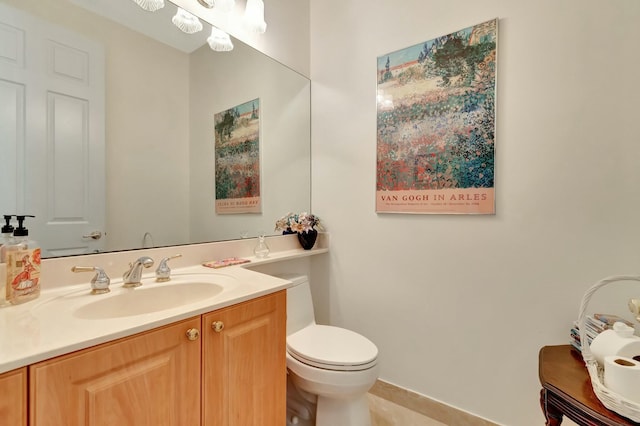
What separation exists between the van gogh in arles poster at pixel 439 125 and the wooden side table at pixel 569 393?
0.64 meters

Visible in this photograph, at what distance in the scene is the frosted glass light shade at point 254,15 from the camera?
4.81 ft

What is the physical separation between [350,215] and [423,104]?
76cm

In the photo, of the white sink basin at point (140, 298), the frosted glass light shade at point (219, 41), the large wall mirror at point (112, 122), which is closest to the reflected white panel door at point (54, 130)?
the large wall mirror at point (112, 122)

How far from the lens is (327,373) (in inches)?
45.1

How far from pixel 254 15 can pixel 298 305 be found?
1.60 m

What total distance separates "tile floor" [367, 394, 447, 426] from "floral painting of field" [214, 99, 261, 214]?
1.33 metres

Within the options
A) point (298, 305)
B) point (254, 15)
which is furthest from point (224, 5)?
point (298, 305)

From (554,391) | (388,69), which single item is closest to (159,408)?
(554,391)

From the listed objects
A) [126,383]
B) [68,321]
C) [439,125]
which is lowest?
Answer: [126,383]

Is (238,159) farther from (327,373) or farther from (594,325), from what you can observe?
(594,325)

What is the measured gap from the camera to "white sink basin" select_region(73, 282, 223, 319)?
86 cm

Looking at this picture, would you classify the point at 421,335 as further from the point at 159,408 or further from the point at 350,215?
the point at 159,408

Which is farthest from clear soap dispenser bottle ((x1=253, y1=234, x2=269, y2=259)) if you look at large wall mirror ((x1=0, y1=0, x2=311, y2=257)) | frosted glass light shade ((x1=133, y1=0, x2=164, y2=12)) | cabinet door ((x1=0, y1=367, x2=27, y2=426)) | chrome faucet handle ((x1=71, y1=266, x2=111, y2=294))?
frosted glass light shade ((x1=133, y1=0, x2=164, y2=12))

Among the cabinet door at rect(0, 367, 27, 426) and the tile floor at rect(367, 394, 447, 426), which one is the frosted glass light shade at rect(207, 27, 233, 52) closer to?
the cabinet door at rect(0, 367, 27, 426)
